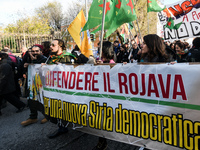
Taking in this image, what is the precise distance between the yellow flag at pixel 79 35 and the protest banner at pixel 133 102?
1172 mm

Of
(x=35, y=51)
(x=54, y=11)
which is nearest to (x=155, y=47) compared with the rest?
(x=35, y=51)

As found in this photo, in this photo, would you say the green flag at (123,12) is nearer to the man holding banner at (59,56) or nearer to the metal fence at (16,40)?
the man holding banner at (59,56)

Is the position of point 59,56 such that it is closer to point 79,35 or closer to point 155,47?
point 79,35

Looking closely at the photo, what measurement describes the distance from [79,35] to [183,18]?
3453 millimetres

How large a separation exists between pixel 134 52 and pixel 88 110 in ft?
17.5

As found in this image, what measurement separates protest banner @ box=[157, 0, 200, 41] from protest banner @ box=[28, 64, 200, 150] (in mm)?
3754

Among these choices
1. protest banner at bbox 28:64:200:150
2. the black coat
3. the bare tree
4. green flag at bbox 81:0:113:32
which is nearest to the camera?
protest banner at bbox 28:64:200:150

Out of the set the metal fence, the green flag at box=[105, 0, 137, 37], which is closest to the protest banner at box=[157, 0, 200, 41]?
the green flag at box=[105, 0, 137, 37]

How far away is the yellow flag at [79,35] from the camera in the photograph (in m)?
3.78

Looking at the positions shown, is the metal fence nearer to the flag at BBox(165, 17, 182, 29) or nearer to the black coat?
the black coat

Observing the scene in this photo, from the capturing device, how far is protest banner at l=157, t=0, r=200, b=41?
4.84 metres

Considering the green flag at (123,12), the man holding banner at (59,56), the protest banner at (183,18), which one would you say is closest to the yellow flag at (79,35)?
the man holding banner at (59,56)

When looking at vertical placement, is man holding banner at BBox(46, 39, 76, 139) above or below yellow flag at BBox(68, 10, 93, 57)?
below

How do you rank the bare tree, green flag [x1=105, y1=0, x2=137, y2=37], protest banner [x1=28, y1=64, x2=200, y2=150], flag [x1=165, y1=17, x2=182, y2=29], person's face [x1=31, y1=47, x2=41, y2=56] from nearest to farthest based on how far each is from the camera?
protest banner [x1=28, y1=64, x2=200, y2=150]
green flag [x1=105, y1=0, x2=137, y2=37]
person's face [x1=31, y1=47, x2=41, y2=56]
flag [x1=165, y1=17, x2=182, y2=29]
the bare tree
